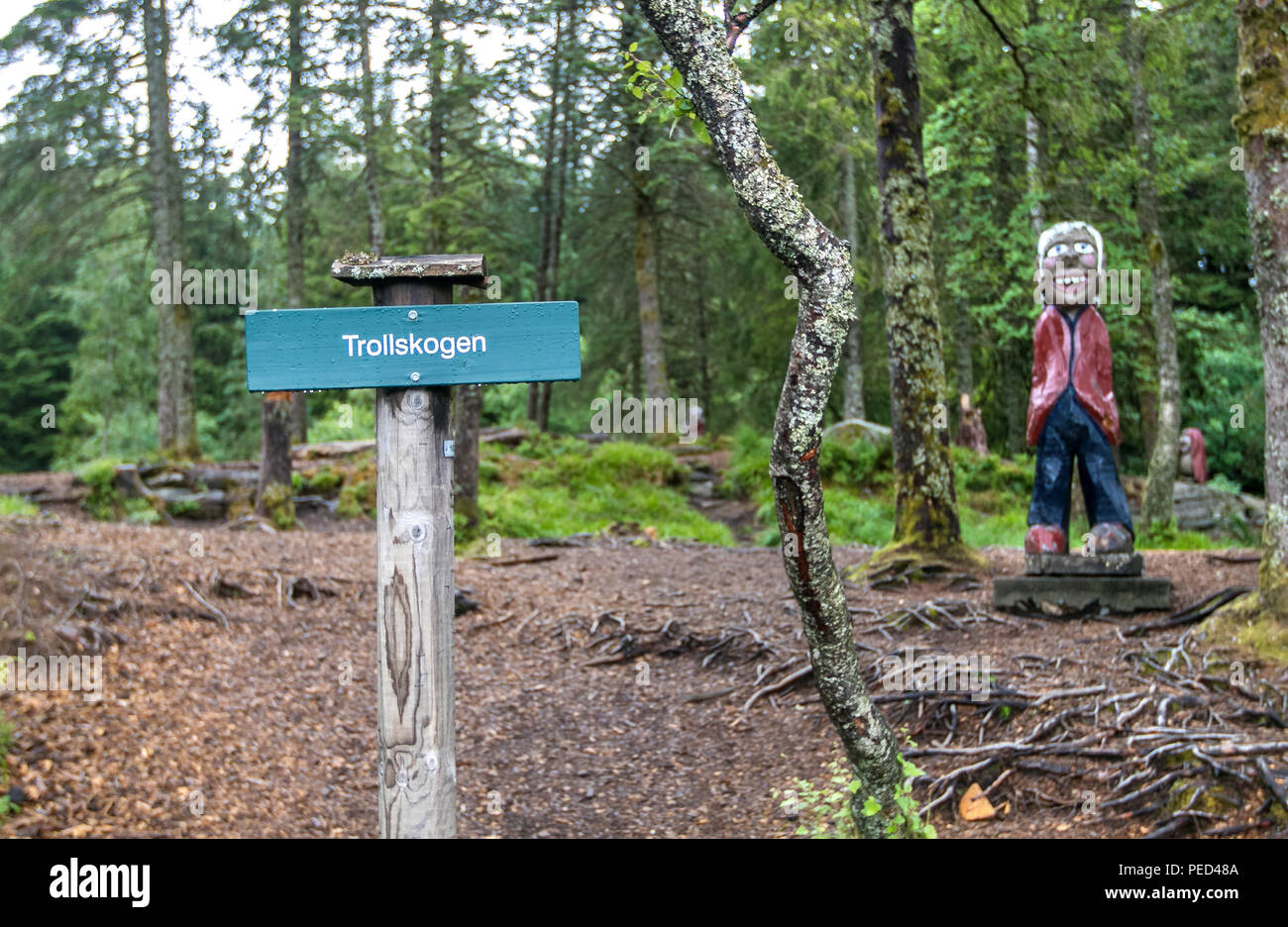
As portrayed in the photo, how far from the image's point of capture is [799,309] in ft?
12.3

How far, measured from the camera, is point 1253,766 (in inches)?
178

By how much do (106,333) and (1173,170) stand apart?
27.0 meters

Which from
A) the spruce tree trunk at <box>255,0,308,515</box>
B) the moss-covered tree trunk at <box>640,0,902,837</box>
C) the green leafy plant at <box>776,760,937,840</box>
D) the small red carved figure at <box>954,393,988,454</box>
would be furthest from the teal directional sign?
the small red carved figure at <box>954,393,988,454</box>

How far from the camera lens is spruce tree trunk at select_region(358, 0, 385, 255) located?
45.1 feet

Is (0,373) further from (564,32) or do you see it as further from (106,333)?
(564,32)

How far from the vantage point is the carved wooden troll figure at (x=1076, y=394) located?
7.75 metres

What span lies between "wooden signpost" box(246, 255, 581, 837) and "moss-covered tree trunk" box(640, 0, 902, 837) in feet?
2.72

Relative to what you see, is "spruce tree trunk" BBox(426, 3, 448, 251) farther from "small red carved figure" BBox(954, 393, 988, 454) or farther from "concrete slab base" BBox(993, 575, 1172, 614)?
"small red carved figure" BBox(954, 393, 988, 454)

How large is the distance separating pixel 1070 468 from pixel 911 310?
207cm

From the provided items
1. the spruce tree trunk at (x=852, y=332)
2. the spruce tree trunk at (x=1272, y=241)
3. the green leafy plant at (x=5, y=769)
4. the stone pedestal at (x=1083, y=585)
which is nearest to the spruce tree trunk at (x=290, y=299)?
the green leafy plant at (x=5, y=769)

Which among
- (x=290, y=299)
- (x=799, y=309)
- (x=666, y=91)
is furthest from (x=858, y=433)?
(x=799, y=309)

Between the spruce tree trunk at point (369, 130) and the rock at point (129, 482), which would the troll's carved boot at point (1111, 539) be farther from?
the rock at point (129, 482)

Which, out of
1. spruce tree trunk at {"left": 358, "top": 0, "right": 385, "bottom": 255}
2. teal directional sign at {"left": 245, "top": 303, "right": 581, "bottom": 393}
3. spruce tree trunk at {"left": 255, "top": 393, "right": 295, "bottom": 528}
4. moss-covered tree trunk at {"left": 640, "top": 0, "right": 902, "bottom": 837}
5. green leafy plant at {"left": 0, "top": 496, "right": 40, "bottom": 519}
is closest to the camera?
teal directional sign at {"left": 245, "top": 303, "right": 581, "bottom": 393}
